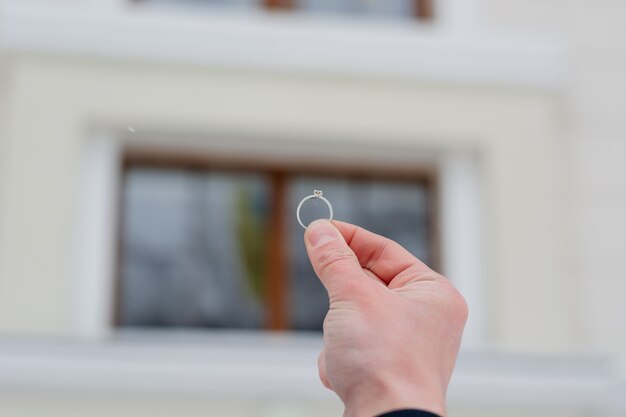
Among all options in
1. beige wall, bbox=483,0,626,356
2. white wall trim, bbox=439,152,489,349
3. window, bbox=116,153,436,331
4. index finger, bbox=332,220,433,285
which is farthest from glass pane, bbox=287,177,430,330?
index finger, bbox=332,220,433,285

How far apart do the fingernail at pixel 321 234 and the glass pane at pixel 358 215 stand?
12.6 ft

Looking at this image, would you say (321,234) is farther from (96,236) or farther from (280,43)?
(280,43)

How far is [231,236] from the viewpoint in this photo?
5.42 m

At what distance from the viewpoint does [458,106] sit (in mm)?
5488

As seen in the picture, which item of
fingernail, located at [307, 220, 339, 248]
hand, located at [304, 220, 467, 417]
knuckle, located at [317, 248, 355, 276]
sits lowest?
hand, located at [304, 220, 467, 417]

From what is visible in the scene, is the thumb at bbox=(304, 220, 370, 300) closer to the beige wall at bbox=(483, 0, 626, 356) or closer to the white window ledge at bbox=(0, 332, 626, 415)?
the white window ledge at bbox=(0, 332, 626, 415)

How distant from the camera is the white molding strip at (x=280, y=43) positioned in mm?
5219

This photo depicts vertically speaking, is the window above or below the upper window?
below

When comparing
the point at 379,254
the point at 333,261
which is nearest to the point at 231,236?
the point at 379,254

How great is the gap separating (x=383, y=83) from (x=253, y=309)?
50.8 inches

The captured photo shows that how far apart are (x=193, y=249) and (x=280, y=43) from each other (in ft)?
3.59

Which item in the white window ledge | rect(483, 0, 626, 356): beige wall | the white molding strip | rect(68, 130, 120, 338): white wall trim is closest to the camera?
the white window ledge

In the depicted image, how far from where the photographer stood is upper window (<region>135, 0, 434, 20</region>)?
18.6 feet

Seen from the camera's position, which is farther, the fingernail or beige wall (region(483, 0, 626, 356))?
beige wall (region(483, 0, 626, 356))
